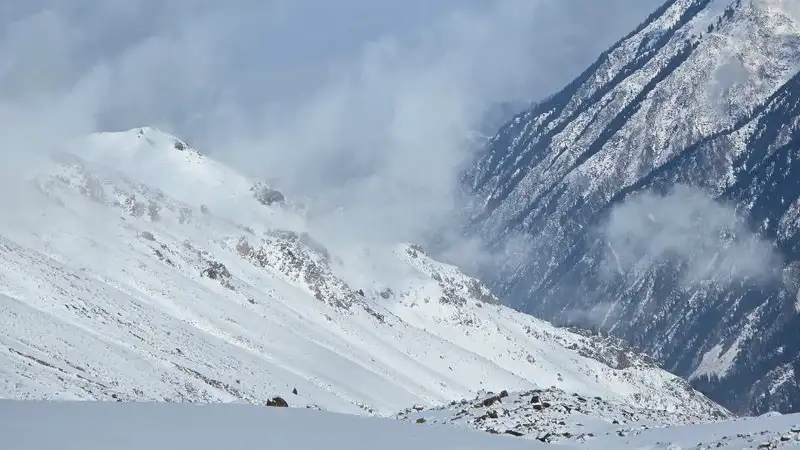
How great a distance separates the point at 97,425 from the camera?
51.9 ft

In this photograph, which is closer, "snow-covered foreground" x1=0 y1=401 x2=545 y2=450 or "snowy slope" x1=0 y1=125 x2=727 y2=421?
"snow-covered foreground" x1=0 y1=401 x2=545 y2=450

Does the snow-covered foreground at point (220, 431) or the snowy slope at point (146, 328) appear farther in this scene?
the snowy slope at point (146, 328)

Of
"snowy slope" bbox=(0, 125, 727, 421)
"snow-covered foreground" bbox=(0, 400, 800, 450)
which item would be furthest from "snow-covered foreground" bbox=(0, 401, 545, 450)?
"snowy slope" bbox=(0, 125, 727, 421)

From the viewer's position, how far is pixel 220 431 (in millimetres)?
16719

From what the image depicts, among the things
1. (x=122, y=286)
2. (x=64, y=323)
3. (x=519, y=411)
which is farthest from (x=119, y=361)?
(x=122, y=286)

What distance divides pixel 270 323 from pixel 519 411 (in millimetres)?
123975

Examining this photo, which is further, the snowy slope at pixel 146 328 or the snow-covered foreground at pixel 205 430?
the snowy slope at pixel 146 328

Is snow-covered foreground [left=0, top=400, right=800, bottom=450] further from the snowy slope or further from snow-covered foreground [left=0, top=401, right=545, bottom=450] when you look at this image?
the snowy slope

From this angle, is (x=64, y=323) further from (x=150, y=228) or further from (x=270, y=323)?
(x=150, y=228)

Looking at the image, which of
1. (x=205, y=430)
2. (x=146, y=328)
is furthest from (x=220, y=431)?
(x=146, y=328)

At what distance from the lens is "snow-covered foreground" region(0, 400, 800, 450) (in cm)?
1470

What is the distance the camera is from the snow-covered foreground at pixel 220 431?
Result: 1470 centimetres

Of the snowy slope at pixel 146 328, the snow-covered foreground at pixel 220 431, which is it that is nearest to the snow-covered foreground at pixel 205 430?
the snow-covered foreground at pixel 220 431

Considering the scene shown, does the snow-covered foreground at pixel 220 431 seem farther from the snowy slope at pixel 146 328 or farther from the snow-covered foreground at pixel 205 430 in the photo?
the snowy slope at pixel 146 328
